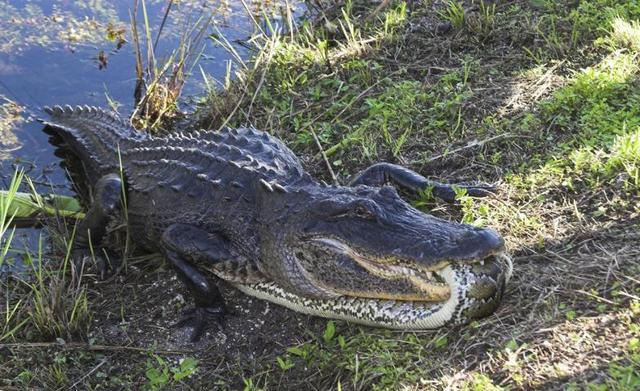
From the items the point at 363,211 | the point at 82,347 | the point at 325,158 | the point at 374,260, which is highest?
the point at 363,211

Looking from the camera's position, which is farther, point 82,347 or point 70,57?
point 70,57

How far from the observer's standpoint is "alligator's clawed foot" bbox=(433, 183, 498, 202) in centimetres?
437

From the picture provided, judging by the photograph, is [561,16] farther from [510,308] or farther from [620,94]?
[510,308]

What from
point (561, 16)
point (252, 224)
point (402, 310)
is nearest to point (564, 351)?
point (402, 310)

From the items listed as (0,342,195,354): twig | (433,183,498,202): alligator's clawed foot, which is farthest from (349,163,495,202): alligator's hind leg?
(0,342,195,354): twig

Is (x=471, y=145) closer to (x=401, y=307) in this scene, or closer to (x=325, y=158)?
(x=325, y=158)

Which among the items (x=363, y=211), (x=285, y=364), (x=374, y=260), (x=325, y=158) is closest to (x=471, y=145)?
(x=325, y=158)

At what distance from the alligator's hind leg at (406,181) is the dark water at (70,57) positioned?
2.19 m

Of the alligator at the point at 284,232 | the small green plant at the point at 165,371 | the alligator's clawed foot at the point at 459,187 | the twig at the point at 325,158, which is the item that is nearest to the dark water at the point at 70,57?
the alligator at the point at 284,232

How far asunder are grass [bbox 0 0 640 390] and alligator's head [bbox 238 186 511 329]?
11 centimetres

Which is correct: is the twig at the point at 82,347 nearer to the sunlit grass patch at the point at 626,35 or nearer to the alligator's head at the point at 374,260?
the alligator's head at the point at 374,260

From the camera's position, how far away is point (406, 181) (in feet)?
14.9

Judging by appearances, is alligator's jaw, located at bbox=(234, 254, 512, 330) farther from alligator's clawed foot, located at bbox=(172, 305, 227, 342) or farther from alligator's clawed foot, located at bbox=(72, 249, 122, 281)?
alligator's clawed foot, located at bbox=(72, 249, 122, 281)

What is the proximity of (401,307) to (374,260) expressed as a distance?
9.6 inches
